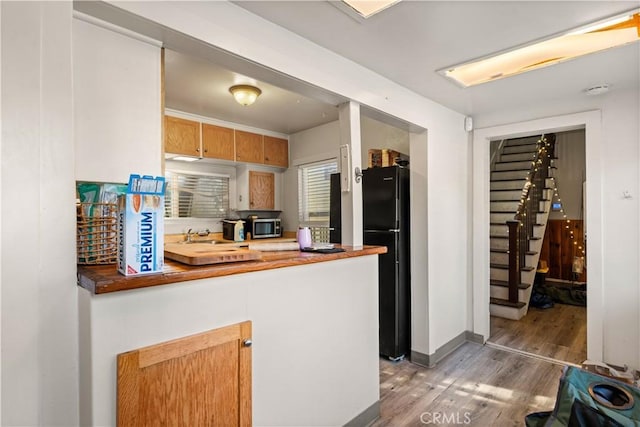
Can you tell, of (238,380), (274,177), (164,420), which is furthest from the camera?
(274,177)

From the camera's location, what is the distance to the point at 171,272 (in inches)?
47.1

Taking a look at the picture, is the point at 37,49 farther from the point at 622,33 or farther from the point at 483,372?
the point at 483,372

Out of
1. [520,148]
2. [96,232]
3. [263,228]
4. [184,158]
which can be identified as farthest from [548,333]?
[184,158]

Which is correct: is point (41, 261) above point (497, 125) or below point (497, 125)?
below

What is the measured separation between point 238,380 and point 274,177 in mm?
3812

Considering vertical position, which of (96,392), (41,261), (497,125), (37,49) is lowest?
(96,392)

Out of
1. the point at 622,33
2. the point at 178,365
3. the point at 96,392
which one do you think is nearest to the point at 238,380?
the point at 178,365

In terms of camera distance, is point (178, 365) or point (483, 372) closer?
point (178, 365)

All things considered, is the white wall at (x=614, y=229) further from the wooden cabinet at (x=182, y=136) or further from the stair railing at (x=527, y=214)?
the wooden cabinet at (x=182, y=136)

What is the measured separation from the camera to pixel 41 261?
1056 mm

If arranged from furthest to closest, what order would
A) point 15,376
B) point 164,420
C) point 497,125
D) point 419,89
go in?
1. point 497,125
2. point 419,89
3. point 164,420
4. point 15,376

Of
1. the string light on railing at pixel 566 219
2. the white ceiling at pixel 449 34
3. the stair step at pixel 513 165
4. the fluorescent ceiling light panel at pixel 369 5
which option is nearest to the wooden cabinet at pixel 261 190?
the white ceiling at pixel 449 34

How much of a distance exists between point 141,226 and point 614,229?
11.7ft

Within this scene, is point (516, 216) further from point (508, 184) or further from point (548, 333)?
point (548, 333)
